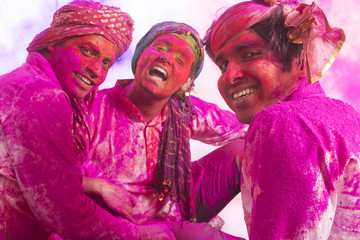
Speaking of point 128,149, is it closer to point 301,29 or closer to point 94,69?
point 94,69

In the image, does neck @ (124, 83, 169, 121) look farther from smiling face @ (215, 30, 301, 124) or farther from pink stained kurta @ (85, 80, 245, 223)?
smiling face @ (215, 30, 301, 124)

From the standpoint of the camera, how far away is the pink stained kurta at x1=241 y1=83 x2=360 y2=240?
0.68 m

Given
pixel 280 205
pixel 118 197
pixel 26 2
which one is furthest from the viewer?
pixel 26 2

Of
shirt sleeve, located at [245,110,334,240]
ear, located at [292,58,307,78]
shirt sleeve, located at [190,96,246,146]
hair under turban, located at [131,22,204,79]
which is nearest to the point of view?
shirt sleeve, located at [245,110,334,240]

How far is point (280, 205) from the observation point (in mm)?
680

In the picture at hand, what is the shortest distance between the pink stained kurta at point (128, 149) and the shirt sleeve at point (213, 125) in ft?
0.58

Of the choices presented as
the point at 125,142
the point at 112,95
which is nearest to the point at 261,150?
→ the point at 125,142

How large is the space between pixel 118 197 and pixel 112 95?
37 cm

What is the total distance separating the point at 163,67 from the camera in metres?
1.26

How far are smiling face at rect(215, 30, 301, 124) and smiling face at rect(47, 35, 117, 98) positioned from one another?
1.18 ft

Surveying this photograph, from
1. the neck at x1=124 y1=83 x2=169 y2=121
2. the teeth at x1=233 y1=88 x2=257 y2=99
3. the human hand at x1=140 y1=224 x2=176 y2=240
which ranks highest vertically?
the teeth at x1=233 y1=88 x2=257 y2=99

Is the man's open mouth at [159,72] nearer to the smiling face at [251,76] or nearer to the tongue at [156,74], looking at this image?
the tongue at [156,74]

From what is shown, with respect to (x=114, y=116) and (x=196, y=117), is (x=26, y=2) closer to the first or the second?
(x=114, y=116)

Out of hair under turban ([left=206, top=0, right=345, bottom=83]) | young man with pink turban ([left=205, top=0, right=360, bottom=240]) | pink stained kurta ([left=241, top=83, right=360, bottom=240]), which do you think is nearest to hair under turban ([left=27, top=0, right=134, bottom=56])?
hair under turban ([left=206, top=0, right=345, bottom=83])
